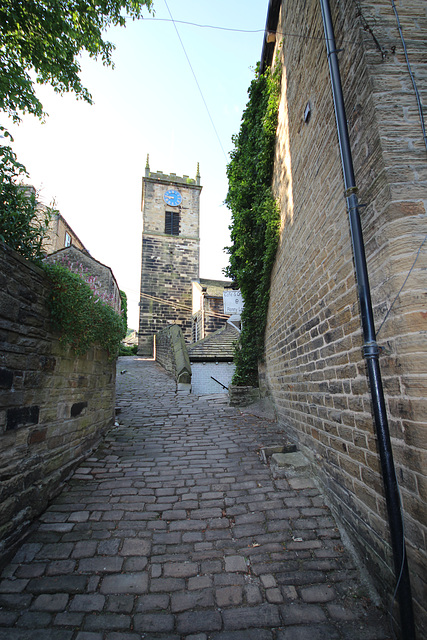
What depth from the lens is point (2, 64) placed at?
3.57 metres

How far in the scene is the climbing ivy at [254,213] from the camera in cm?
532

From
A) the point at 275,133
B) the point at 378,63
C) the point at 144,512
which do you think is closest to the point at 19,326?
the point at 144,512

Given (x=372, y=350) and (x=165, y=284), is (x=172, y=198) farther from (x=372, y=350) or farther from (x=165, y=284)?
(x=372, y=350)

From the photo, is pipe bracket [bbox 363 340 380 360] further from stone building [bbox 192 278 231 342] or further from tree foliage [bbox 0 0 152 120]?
stone building [bbox 192 278 231 342]

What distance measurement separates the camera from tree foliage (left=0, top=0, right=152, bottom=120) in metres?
3.50

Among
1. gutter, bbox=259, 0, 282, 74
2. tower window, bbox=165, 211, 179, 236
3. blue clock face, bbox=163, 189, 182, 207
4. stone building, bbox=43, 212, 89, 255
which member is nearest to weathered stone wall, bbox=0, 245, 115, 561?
gutter, bbox=259, 0, 282, 74

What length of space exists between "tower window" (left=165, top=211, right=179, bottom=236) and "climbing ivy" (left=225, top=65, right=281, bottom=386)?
611 inches

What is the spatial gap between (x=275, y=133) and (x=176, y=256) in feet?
55.8

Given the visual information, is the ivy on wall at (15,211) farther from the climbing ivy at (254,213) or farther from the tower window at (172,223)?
the tower window at (172,223)

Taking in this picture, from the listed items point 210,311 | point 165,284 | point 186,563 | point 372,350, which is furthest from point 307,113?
point 165,284

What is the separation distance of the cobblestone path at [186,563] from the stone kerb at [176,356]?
5749 mm

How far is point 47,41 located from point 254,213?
426 centimetres

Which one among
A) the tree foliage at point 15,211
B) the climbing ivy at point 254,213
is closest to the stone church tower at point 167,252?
the climbing ivy at point 254,213

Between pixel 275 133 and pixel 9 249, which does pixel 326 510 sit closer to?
pixel 9 249
